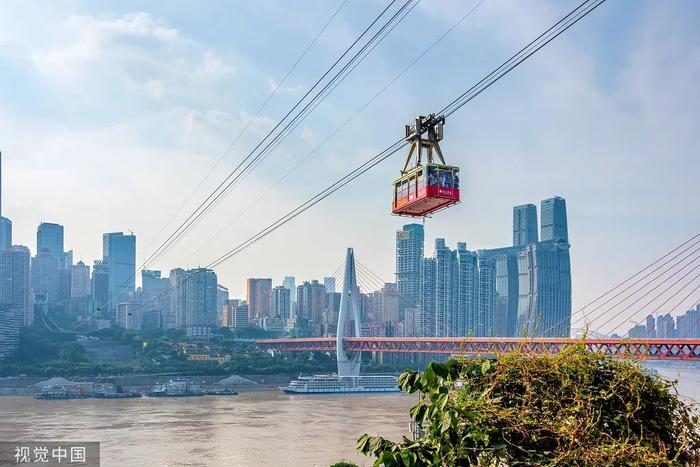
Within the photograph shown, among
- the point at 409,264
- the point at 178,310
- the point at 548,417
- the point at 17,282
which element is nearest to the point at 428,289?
the point at 409,264

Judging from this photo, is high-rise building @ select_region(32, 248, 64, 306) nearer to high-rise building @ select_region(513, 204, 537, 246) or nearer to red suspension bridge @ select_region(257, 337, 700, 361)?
red suspension bridge @ select_region(257, 337, 700, 361)

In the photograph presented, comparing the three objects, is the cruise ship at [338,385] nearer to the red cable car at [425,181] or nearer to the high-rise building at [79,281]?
the red cable car at [425,181]

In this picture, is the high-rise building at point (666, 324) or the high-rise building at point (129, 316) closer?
the high-rise building at point (666, 324)

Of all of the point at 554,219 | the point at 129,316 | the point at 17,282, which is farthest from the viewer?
the point at 554,219

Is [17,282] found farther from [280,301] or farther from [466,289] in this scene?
[466,289]

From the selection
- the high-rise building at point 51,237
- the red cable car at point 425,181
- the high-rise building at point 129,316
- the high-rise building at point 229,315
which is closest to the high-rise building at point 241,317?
the high-rise building at point 229,315

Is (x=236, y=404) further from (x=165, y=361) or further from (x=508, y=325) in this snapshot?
(x=508, y=325)
